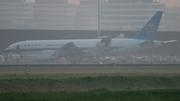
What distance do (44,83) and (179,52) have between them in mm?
60409

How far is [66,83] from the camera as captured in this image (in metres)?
28.5

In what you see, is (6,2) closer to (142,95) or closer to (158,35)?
(158,35)

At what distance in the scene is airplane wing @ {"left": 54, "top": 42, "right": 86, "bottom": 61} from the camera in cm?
6259

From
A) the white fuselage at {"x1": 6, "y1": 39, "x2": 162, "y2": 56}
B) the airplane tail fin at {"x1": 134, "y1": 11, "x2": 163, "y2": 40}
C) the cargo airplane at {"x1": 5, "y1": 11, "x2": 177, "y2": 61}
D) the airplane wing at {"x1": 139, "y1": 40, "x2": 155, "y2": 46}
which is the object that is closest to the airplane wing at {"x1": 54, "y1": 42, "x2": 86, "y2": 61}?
the cargo airplane at {"x1": 5, "y1": 11, "x2": 177, "y2": 61}

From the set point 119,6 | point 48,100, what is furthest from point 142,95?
point 119,6

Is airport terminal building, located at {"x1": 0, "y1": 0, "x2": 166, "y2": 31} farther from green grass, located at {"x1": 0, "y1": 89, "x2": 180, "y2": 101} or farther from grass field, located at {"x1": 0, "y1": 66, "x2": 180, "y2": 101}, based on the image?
green grass, located at {"x1": 0, "y1": 89, "x2": 180, "y2": 101}

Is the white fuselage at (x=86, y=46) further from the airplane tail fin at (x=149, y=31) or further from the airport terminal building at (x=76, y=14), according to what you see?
the airport terminal building at (x=76, y=14)

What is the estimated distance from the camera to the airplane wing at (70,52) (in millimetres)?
62594

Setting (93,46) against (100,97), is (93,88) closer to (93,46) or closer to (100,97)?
(100,97)

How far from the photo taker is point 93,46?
209 ft

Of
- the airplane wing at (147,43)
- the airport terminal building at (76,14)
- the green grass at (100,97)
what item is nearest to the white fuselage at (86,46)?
the airplane wing at (147,43)

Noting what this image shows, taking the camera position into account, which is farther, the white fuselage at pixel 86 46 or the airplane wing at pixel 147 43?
the white fuselage at pixel 86 46

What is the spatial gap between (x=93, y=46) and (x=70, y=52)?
3.88 metres

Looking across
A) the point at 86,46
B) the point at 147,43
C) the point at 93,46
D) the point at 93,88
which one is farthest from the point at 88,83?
the point at 147,43
